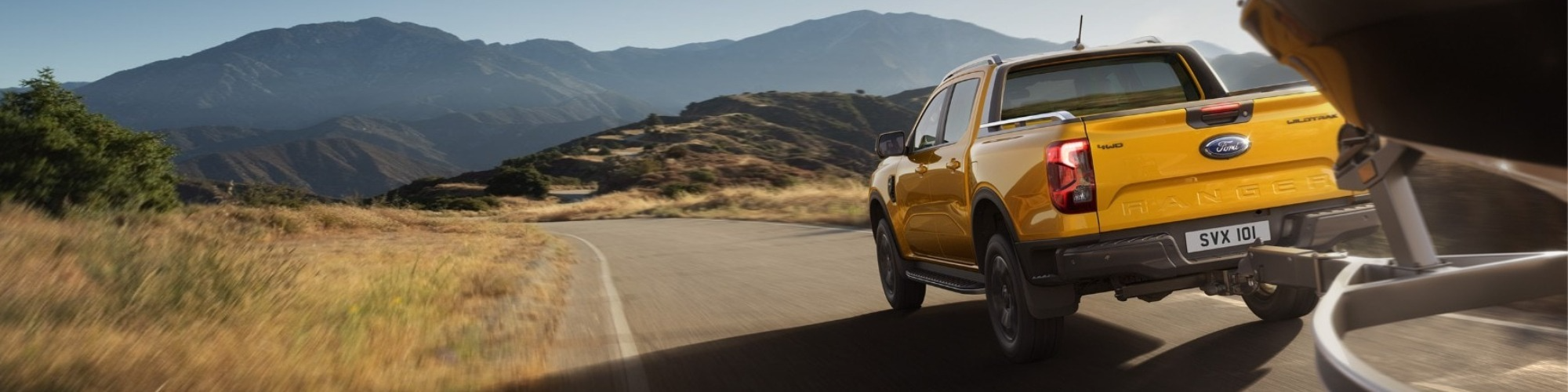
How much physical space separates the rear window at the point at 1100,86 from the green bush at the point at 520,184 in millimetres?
70881

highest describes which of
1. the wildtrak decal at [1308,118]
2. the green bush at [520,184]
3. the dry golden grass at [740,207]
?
the wildtrak decal at [1308,118]

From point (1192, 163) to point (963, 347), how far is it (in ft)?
6.44

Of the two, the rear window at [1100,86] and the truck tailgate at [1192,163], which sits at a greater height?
the rear window at [1100,86]

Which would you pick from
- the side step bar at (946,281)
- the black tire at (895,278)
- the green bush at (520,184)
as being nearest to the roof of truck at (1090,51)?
the side step bar at (946,281)

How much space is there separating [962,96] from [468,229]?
24811 millimetres

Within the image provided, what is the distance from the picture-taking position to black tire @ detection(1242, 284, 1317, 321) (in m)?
6.38

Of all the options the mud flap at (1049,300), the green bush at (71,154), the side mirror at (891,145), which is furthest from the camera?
the green bush at (71,154)

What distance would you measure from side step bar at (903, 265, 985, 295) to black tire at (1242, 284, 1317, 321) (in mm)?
1474

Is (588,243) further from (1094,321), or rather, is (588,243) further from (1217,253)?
(1217,253)

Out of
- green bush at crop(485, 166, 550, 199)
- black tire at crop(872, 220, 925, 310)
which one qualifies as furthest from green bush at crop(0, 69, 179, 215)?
green bush at crop(485, 166, 550, 199)

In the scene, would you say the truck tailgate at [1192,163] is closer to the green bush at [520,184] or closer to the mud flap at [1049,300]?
the mud flap at [1049,300]

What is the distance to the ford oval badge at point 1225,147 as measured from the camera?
17.0 feet

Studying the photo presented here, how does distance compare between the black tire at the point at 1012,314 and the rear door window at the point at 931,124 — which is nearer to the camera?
the black tire at the point at 1012,314

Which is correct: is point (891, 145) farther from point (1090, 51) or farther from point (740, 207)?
point (740, 207)
